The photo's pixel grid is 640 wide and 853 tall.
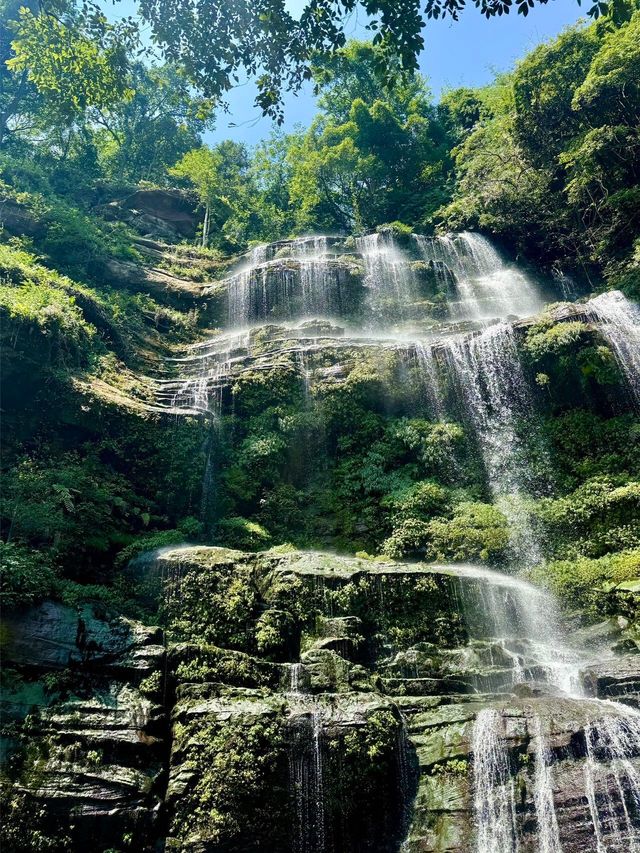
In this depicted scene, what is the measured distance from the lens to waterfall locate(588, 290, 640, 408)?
582 inches

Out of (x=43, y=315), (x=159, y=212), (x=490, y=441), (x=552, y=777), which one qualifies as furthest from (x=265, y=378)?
(x=159, y=212)

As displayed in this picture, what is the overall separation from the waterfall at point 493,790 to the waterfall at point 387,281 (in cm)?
1625

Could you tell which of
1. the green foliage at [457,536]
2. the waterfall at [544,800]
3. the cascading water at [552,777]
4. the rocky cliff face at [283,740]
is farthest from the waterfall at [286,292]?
the waterfall at [544,800]

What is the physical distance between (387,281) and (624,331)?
9808mm

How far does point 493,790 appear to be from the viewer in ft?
22.6

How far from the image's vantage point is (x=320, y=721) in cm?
740

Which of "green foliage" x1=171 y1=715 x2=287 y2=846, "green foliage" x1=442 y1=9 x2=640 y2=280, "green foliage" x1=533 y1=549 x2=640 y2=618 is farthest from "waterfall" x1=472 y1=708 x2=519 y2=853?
"green foliage" x1=442 y1=9 x2=640 y2=280

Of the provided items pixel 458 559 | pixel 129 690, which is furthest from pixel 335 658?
pixel 458 559

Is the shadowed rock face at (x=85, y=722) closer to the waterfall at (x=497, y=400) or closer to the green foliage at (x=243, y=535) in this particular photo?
the green foliage at (x=243, y=535)

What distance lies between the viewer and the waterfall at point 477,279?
70.5 ft

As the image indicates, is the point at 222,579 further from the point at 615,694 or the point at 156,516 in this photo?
the point at 615,694

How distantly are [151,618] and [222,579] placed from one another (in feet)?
4.48

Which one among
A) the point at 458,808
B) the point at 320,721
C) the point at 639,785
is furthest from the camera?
the point at 320,721

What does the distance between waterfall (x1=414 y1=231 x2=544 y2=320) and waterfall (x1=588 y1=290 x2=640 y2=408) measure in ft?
14.8
